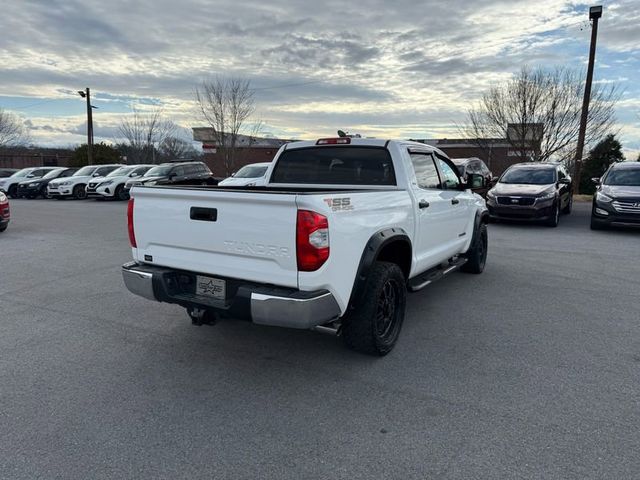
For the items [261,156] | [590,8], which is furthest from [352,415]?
[261,156]

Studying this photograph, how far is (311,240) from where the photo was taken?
124 inches

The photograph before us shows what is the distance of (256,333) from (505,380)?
2.29 m

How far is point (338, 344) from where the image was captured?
4.34 metres

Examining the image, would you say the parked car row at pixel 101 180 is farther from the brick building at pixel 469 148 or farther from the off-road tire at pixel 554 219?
the off-road tire at pixel 554 219

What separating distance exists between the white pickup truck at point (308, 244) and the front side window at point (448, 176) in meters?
0.57

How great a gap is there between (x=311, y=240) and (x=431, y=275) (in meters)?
2.46

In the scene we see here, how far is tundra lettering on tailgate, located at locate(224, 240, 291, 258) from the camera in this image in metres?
3.23

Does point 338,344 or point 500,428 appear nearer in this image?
point 500,428

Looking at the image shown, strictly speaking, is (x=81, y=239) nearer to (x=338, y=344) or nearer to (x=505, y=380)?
(x=338, y=344)

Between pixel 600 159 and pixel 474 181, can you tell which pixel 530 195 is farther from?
pixel 600 159

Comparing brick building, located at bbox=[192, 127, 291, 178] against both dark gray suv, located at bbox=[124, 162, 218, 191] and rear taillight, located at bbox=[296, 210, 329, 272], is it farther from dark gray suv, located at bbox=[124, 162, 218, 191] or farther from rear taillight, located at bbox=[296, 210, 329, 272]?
rear taillight, located at bbox=[296, 210, 329, 272]

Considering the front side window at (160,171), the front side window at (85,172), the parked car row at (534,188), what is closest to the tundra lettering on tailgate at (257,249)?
the parked car row at (534,188)

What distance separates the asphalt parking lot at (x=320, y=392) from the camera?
2656mm

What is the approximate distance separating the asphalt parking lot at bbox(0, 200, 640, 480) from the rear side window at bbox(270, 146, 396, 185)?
1610 mm
